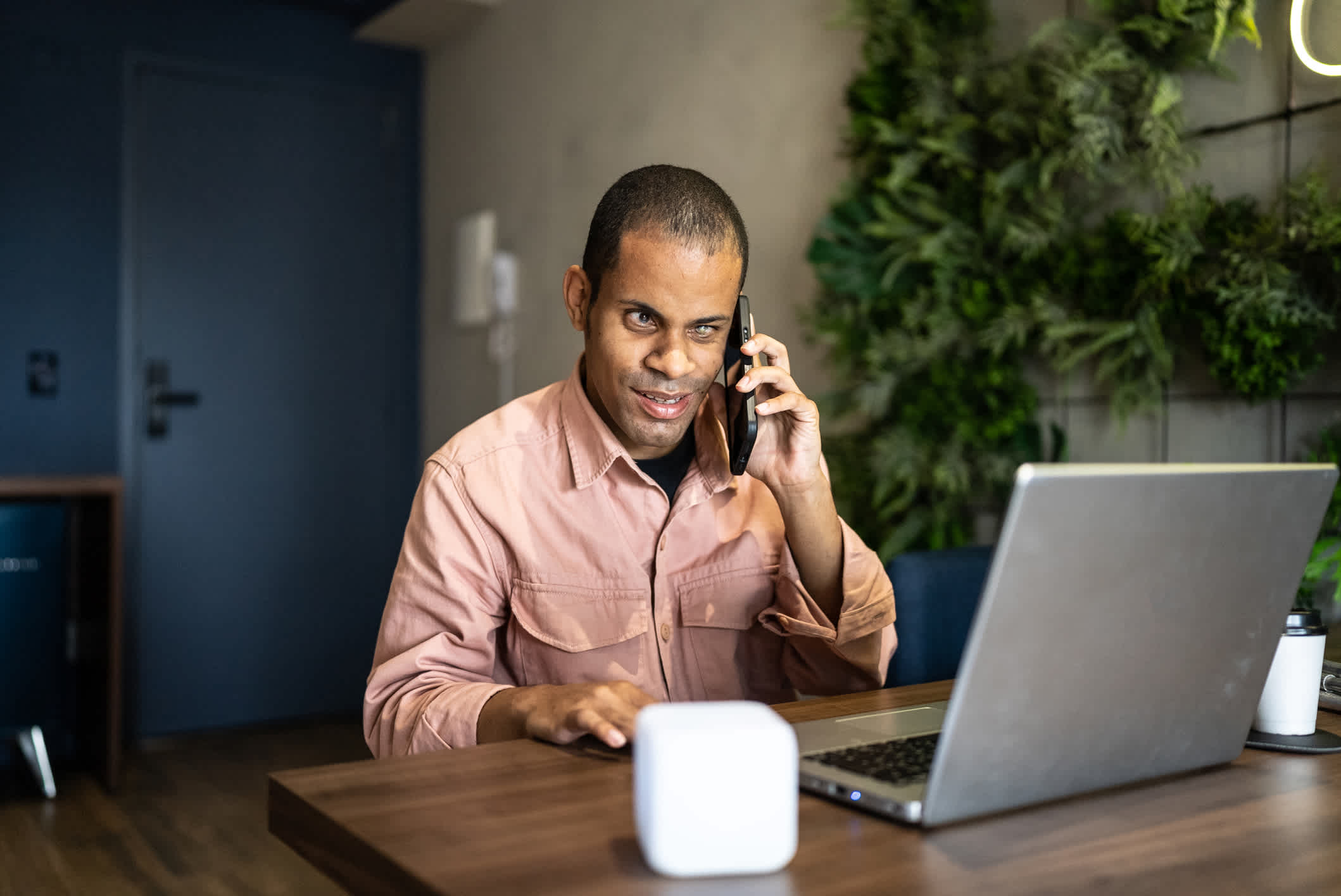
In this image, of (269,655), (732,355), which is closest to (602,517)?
(732,355)

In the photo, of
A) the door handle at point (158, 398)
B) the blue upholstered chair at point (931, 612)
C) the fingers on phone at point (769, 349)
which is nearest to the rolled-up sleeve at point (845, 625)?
the blue upholstered chair at point (931, 612)

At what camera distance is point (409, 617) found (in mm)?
1235

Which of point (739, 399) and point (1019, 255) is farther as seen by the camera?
point (1019, 255)

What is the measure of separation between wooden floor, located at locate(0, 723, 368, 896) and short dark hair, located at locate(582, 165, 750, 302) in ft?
6.07

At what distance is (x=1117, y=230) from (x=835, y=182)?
0.82 metres

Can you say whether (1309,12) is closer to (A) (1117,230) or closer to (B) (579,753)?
(A) (1117,230)

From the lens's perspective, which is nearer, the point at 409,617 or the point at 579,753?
the point at 579,753

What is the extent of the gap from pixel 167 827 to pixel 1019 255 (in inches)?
102

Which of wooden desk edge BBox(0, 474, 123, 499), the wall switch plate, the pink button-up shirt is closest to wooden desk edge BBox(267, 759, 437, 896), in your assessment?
the pink button-up shirt

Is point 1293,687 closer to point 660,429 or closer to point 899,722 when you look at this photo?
point 899,722

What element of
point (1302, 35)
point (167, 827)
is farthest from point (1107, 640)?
point (167, 827)

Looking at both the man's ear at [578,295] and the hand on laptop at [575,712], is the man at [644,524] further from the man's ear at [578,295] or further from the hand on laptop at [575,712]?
the hand on laptop at [575,712]

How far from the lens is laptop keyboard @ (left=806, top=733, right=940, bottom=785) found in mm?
785

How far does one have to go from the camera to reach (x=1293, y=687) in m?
0.96
